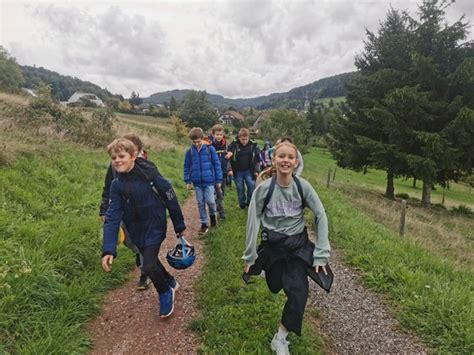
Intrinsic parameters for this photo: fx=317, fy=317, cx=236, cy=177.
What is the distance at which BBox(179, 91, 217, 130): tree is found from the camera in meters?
48.1

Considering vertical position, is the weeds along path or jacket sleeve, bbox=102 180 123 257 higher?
jacket sleeve, bbox=102 180 123 257

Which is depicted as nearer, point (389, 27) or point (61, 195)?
point (61, 195)

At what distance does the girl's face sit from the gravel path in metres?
2.24

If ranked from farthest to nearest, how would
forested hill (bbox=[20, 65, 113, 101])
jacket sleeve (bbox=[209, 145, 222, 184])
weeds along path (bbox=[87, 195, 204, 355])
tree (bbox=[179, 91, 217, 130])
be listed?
forested hill (bbox=[20, 65, 113, 101]), tree (bbox=[179, 91, 217, 130]), jacket sleeve (bbox=[209, 145, 222, 184]), weeds along path (bbox=[87, 195, 204, 355])

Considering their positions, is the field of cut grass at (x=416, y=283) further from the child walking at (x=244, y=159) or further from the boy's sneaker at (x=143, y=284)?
the boy's sneaker at (x=143, y=284)

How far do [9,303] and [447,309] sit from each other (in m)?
5.24

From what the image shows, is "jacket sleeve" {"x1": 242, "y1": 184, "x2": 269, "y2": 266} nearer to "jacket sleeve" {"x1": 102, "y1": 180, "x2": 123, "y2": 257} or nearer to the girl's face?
the girl's face

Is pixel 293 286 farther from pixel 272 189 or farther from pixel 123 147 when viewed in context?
pixel 123 147

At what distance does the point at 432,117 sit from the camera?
14.9 metres

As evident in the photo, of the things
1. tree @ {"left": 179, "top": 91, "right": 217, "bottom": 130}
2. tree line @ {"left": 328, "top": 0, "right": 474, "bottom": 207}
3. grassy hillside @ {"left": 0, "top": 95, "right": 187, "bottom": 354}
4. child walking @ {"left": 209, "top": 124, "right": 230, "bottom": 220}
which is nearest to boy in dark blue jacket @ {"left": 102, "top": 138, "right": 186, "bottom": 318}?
grassy hillside @ {"left": 0, "top": 95, "right": 187, "bottom": 354}

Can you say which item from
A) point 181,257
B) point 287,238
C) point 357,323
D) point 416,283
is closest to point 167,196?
point 181,257

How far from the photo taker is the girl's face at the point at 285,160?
3.07 meters

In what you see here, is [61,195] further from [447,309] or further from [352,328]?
[447,309]

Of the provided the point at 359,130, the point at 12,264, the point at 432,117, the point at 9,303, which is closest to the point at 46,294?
the point at 9,303
